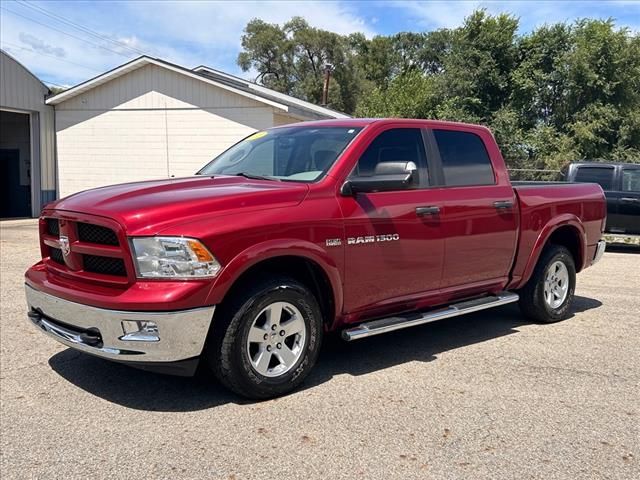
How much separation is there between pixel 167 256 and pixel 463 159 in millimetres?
3105

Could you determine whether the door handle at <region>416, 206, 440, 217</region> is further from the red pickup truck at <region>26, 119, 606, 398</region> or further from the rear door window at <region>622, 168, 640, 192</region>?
the rear door window at <region>622, 168, 640, 192</region>

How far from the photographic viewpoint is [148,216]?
3734mm

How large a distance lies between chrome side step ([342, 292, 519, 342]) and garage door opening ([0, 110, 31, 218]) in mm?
20720

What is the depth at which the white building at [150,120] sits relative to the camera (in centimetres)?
1780

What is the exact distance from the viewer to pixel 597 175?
13328 mm

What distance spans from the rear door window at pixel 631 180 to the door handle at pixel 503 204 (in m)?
8.72

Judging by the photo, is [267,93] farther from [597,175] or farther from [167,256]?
[167,256]

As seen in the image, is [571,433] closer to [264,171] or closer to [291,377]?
[291,377]

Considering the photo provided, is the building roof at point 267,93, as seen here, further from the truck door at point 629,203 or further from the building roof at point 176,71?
the truck door at point 629,203

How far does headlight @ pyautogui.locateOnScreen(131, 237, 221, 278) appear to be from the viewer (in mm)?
3689

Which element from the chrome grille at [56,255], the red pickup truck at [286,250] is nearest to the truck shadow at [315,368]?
the red pickup truck at [286,250]

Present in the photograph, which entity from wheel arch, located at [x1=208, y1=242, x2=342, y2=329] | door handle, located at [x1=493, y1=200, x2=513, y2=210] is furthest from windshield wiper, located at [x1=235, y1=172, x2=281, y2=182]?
door handle, located at [x1=493, y1=200, x2=513, y2=210]

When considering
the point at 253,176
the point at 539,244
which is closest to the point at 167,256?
the point at 253,176

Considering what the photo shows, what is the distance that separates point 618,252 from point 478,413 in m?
10.7
